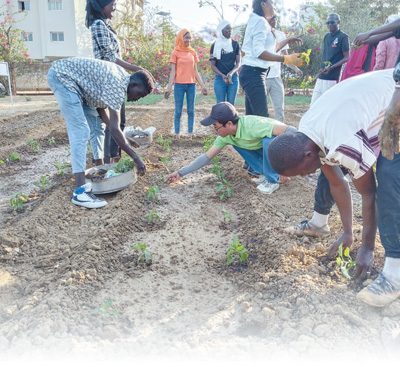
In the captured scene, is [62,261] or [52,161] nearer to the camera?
[62,261]

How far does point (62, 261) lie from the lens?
2.68 meters

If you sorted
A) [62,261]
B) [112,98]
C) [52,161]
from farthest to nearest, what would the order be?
[52,161] → [112,98] → [62,261]

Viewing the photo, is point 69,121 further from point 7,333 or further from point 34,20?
point 34,20

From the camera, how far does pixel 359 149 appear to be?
5.66 ft

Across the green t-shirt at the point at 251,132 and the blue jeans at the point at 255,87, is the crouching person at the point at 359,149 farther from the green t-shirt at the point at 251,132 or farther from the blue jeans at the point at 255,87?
the blue jeans at the point at 255,87

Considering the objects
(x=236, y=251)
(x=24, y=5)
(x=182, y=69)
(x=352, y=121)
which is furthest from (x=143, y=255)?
(x=24, y=5)

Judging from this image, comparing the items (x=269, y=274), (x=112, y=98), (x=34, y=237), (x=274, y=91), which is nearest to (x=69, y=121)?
(x=112, y=98)

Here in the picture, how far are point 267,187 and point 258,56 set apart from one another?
1375 mm

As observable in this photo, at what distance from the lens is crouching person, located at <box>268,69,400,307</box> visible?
1750 mm

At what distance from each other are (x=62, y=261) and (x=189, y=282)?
37.1 inches

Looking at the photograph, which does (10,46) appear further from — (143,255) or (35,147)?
(143,255)

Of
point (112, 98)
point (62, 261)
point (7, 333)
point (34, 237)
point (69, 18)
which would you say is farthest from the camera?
point (69, 18)

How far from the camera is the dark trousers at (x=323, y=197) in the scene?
2.63 meters

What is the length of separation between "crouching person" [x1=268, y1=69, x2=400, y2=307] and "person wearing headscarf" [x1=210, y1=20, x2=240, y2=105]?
4107mm
